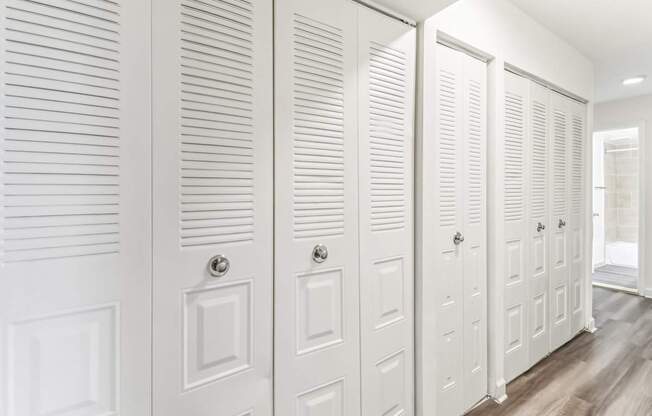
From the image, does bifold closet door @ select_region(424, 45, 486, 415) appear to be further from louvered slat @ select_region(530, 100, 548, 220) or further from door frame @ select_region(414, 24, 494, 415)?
louvered slat @ select_region(530, 100, 548, 220)

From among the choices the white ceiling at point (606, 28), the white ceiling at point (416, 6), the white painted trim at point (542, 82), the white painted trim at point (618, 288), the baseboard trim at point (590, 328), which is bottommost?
the baseboard trim at point (590, 328)

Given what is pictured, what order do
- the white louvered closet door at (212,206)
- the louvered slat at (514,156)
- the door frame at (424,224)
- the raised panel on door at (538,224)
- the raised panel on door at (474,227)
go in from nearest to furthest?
the white louvered closet door at (212,206)
the door frame at (424,224)
the raised panel on door at (474,227)
the louvered slat at (514,156)
the raised panel on door at (538,224)

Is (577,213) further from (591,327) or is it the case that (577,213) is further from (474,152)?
(474,152)

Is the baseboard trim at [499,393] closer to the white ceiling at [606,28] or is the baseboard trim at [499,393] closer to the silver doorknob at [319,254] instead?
the silver doorknob at [319,254]

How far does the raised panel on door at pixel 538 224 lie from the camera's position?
2303 millimetres

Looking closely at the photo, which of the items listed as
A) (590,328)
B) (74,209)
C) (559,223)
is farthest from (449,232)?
(590,328)

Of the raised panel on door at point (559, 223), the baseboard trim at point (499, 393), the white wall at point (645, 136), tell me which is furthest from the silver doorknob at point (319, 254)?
the white wall at point (645, 136)

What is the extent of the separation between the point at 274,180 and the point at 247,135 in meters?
0.17

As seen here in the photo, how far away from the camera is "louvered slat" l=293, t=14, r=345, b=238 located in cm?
116

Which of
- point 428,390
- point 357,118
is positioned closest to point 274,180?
point 357,118

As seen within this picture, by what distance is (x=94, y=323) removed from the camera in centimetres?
81

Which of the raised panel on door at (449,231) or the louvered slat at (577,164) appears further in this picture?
the louvered slat at (577,164)

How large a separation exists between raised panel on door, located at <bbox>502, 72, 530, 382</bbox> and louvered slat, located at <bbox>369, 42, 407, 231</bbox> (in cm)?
100

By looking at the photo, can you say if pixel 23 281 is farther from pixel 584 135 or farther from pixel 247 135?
pixel 584 135
